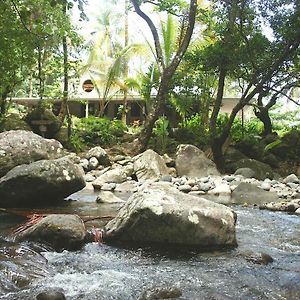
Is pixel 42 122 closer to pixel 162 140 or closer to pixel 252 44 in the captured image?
pixel 162 140

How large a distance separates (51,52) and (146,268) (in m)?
12.0

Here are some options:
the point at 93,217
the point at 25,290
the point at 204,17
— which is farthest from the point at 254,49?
the point at 25,290

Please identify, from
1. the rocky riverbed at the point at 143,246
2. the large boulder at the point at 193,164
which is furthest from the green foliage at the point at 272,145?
the rocky riverbed at the point at 143,246

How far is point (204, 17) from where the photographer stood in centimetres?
1519

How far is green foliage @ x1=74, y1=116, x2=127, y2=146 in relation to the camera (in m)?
16.8

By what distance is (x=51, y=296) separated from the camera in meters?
3.19

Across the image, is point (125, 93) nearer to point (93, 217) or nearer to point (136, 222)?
point (93, 217)

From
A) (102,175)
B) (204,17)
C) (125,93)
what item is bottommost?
(102,175)

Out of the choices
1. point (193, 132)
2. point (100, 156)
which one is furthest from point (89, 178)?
point (193, 132)

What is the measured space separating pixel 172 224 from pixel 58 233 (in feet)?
4.45

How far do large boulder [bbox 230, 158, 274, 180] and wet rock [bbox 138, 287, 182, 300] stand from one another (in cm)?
982

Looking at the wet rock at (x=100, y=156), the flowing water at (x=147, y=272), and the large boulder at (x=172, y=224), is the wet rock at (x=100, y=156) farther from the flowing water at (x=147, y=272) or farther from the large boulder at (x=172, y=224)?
the large boulder at (x=172, y=224)

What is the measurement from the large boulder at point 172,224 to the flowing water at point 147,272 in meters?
0.20

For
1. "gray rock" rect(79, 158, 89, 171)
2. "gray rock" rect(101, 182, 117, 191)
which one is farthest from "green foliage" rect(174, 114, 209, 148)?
"gray rock" rect(101, 182, 117, 191)
